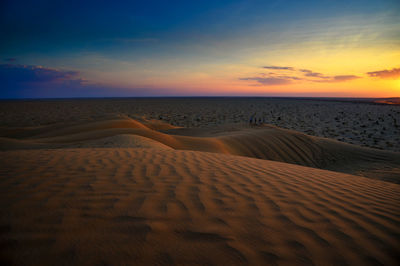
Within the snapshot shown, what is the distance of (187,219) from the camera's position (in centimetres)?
182

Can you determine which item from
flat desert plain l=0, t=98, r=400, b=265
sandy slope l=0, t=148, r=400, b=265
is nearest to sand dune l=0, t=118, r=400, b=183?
flat desert plain l=0, t=98, r=400, b=265

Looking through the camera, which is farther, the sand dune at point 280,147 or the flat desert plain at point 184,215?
the sand dune at point 280,147

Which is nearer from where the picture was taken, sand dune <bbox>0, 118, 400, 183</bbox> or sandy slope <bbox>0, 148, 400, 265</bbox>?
sandy slope <bbox>0, 148, 400, 265</bbox>

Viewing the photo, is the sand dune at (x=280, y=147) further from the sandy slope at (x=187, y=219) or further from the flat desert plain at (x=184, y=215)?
the sandy slope at (x=187, y=219)

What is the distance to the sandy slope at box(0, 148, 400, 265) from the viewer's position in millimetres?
1432

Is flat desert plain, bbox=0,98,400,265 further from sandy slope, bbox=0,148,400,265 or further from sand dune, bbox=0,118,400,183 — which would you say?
sand dune, bbox=0,118,400,183

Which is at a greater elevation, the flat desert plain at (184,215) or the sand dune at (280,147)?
the flat desert plain at (184,215)

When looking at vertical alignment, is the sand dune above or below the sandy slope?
below

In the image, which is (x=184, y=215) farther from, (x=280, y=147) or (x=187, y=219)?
(x=280, y=147)

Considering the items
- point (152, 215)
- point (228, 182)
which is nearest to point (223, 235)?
point (152, 215)

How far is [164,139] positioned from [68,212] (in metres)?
6.32

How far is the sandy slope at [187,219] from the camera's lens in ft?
4.70

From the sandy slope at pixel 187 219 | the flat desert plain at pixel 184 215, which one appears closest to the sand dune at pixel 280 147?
the flat desert plain at pixel 184 215

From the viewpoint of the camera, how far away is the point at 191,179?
2871 mm
